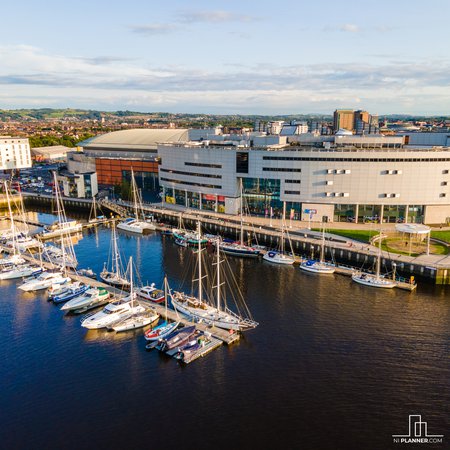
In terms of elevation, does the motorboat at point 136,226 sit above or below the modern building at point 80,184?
below

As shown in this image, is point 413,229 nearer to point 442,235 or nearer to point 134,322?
point 442,235

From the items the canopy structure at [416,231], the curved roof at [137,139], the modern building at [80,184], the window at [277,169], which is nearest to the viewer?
the canopy structure at [416,231]

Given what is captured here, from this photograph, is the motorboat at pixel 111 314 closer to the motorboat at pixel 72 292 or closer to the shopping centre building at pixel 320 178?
the motorboat at pixel 72 292

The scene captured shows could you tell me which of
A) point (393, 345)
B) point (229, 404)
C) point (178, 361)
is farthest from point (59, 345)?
point (393, 345)

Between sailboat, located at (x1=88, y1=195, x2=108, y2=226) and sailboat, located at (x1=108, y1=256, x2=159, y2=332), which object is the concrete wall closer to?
sailboat, located at (x1=108, y1=256, x2=159, y2=332)

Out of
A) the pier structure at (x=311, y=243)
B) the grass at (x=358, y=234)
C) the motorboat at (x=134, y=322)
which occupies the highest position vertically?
the grass at (x=358, y=234)

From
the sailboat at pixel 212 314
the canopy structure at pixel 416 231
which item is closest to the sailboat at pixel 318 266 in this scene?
the canopy structure at pixel 416 231

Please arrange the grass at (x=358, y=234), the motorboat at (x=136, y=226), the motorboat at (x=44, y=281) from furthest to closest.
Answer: the motorboat at (x=136, y=226) < the grass at (x=358, y=234) < the motorboat at (x=44, y=281)
